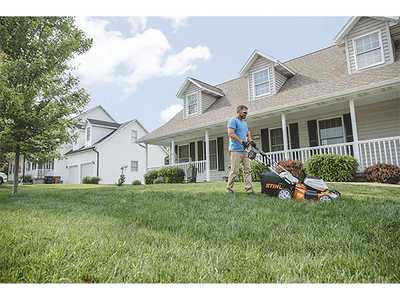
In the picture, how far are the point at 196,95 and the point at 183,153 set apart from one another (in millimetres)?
2745

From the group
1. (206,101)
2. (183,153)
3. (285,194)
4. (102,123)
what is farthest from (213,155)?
(102,123)

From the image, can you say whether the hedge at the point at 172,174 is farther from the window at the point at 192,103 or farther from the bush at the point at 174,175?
the window at the point at 192,103

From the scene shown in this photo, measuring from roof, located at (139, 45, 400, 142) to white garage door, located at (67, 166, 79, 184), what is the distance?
9.07m

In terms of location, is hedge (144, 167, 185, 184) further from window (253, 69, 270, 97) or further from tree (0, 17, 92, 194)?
tree (0, 17, 92, 194)

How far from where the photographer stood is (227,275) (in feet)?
Answer: 5.02

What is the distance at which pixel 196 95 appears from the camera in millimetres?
12312

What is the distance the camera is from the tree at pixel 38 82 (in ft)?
19.3

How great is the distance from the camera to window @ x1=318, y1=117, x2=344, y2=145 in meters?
9.08

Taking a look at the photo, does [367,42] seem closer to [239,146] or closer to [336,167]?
[336,167]

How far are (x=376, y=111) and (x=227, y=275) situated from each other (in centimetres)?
861

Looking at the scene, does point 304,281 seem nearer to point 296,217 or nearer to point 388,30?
Answer: point 296,217

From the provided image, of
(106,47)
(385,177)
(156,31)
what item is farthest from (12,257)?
(385,177)

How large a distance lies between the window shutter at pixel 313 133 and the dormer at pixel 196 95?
13.6 ft
